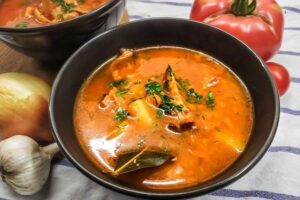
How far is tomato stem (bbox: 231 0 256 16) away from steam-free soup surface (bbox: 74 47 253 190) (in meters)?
0.48

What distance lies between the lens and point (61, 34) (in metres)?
1.56

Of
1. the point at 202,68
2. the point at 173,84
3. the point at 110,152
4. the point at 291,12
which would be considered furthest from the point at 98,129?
the point at 291,12

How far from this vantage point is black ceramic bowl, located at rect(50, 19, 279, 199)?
1.12m

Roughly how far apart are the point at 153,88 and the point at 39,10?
80cm

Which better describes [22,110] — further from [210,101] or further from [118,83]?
[210,101]

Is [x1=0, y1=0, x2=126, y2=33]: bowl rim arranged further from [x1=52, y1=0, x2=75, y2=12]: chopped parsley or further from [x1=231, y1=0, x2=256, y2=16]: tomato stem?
[x1=231, y1=0, x2=256, y2=16]: tomato stem

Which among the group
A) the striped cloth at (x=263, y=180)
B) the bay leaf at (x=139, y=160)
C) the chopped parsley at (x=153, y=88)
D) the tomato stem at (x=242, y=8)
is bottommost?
the striped cloth at (x=263, y=180)

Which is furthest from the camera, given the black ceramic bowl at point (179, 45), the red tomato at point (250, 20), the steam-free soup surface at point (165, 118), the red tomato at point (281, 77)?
the red tomato at point (250, 20)

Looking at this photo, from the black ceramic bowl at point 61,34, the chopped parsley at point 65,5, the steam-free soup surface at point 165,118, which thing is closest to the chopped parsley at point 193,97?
the steam-free soup surface at point 165,118

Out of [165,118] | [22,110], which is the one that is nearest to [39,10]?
[22,110]

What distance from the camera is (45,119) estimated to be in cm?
160

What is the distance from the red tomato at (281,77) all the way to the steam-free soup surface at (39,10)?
0.89m

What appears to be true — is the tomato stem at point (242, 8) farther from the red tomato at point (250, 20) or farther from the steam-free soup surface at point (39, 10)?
the steam-free soup surface at point (39, 10)

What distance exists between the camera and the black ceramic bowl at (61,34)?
1514 mm
